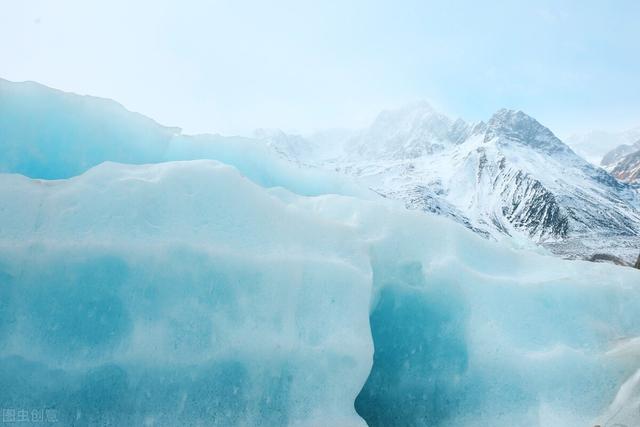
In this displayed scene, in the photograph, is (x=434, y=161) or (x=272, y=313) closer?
(x=272, y=313)

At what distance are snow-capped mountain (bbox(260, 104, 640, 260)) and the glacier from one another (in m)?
61.8

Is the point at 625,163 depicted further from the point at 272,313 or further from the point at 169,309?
the point at 169,309

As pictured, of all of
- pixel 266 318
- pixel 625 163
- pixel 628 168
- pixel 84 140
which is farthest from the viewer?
pixel 625 163

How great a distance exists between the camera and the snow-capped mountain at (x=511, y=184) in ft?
284

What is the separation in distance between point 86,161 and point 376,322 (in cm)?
504

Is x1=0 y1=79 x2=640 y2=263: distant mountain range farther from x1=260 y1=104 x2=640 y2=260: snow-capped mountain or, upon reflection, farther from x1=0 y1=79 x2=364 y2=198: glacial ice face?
x1=260 y1=104 x2=640 y2=260: snow-capped mountain

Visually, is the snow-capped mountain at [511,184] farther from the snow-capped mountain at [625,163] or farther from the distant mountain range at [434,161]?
the snow-capped mountain at [625,163]

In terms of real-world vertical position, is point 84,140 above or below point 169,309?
above

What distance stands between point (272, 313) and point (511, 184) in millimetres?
114212

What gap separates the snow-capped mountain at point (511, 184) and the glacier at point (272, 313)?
61769 mm

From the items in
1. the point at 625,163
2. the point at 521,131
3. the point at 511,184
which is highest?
the point at 625,163

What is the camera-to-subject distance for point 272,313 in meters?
4.49

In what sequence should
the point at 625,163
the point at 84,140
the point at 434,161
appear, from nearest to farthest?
the point at 84,140, the point at 434,161, the point at 625,163

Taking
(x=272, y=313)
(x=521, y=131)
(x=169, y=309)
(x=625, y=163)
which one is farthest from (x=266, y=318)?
(x=625, y=163)
